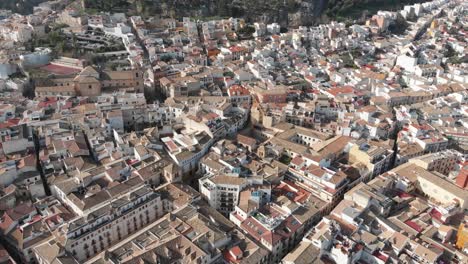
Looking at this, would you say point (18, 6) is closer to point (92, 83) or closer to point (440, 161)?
point (92, 83)

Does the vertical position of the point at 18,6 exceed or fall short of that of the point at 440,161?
it exceeds it

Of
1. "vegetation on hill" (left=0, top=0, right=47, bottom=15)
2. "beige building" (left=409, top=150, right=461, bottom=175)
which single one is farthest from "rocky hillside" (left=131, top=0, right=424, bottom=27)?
"beige building" (left=409, top=150, right=461, bottom=175)

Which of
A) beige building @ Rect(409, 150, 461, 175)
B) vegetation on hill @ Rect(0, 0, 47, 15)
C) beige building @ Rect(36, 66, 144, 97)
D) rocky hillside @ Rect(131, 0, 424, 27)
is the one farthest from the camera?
vegetation on hill @ Rect(0, 0, 47, 15)

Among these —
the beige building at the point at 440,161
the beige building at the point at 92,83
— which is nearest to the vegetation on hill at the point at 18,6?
the beige building at the point at 92,83

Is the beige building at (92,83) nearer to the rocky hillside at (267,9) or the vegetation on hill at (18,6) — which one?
the rocky hillside at (267,9)

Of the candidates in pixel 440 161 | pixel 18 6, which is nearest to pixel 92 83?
pixel 440 161


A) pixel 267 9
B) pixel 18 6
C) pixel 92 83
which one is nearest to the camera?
pixel 92 83

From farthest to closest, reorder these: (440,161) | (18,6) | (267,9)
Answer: (267,9) → (18,6) → (440,161)

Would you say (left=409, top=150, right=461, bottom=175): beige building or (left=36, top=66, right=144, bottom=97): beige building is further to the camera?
(left=36, top=66, right=144, bottom=97): beige building

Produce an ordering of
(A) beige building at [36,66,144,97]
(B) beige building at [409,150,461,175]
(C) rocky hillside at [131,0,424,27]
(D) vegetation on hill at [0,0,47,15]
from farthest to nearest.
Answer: (D) vegetation on hill at [0,0,47,15]
(C) rocky hillside at [131,0,424,27]
(A) beige building at [36,66,144,97]
(B) beige building at [409,150,461,175]

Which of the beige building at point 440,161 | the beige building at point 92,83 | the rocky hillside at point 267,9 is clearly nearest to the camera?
the beige building at point 440,161

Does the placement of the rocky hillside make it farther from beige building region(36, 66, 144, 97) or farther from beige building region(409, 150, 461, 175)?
beige building region(409, 150, 461, 175)

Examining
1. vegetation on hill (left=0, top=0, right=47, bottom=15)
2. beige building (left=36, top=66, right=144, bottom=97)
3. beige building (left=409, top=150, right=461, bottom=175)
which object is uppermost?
vegetation on hill (left=0, top=0, right=47, bottom=15)

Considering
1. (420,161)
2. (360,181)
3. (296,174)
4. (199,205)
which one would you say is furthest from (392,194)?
(199,205)
